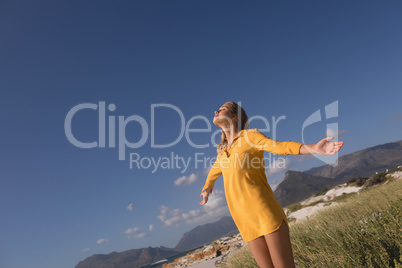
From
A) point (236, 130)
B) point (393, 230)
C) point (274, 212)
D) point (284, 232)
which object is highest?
point (236, 130)

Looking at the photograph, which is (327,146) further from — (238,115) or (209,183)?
(209,183)

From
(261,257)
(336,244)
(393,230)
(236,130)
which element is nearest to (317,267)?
(336,244)

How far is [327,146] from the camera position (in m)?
1.69

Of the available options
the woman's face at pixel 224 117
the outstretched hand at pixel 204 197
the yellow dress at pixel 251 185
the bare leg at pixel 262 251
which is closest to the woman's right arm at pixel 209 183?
the outstretched hand at pixel 204 197

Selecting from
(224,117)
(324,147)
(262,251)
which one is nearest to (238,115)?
(224,117)

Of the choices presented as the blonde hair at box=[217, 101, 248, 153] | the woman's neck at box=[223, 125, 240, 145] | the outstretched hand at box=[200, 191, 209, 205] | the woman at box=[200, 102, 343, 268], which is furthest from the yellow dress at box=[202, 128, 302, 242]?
the outstretched hand at box=[200, 191, 209, 205]

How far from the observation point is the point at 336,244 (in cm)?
328

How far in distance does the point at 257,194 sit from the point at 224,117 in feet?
2.74

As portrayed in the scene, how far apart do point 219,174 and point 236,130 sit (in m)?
0.54

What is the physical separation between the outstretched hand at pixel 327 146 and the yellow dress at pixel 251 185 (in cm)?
15

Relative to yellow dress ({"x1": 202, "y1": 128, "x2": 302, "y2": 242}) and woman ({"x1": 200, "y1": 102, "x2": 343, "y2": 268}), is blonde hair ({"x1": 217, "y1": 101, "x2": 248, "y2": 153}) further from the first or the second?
yellow dress ({"x1": 202, "y1": 128, "x2": 302, "y2": 242})

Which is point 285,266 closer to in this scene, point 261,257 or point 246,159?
point 261,257

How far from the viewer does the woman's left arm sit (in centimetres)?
162

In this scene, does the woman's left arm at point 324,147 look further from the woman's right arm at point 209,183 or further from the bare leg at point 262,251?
the woman's right arm at point 209,183
